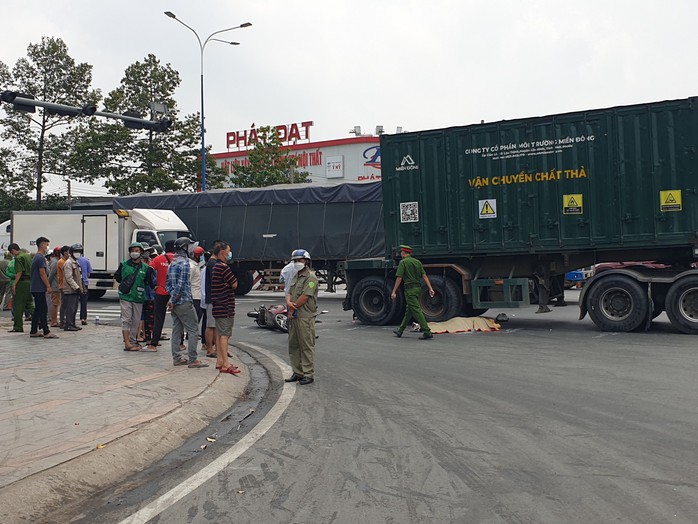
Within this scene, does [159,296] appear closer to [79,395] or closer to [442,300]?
[79,395]

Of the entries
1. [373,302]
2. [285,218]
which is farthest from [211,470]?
[285,218]

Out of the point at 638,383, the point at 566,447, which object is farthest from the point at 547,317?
the point at 566,447

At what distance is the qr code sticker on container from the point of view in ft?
51.4

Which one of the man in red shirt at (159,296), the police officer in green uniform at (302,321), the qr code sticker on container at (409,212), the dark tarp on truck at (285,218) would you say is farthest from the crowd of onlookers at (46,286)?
the dark tarp on truck at (285,218)

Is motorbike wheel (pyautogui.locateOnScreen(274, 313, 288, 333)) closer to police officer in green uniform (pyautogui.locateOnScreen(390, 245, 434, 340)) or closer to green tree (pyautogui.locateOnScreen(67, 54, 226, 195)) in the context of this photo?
police officer in green uniform (pyautogui.locateOnScreen(390, 245, 434, 340))

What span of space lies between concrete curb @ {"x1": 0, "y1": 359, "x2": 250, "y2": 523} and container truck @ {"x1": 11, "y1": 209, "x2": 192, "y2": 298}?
59.6 feet

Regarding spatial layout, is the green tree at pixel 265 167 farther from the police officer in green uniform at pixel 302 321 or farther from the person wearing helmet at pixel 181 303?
the police officer in green uniform at pixel 302 321

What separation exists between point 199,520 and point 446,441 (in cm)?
245

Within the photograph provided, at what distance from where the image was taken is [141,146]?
40.4 m

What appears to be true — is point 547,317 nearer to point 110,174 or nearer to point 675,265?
point 675,265

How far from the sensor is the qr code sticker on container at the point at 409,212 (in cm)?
1567

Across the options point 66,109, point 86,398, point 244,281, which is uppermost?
point 66,109

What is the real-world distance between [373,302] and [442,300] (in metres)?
1.71

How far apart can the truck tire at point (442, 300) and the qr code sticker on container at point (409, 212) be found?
4.56ft
